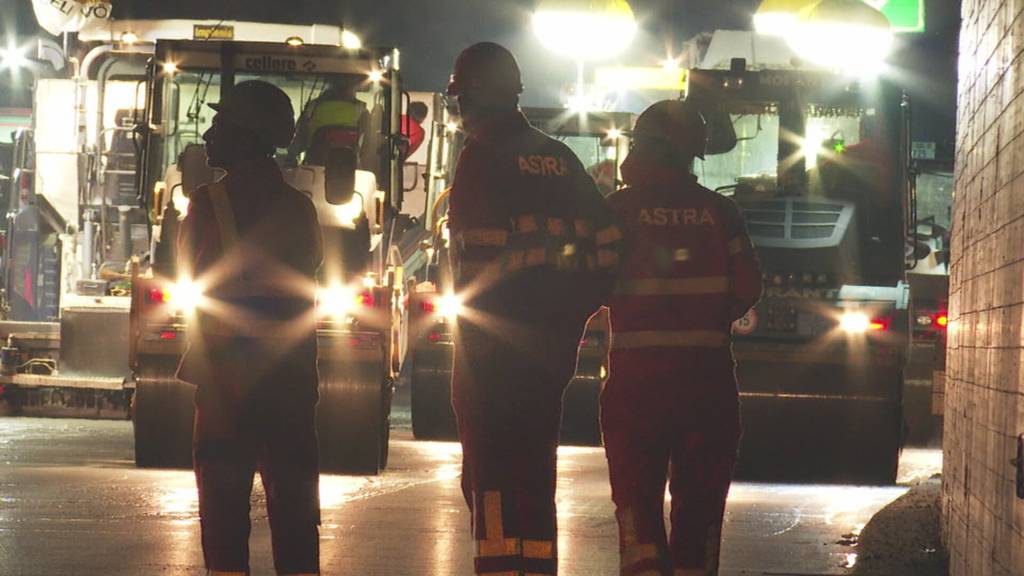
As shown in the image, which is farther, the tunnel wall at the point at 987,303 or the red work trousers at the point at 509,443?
the tunnel wall at the point at 987,303

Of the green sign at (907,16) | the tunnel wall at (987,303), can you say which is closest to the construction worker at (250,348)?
the tunnel wall at (987,303)

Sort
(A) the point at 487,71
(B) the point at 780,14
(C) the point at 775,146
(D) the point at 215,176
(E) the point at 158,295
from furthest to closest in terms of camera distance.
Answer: (B) the point at 780,14
(C) the point at 775,146
(D) the point at 215,176
(E) the point at 158,295
(A) the point at 487,71

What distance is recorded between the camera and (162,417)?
12992mm

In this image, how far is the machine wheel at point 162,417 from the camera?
42.3ft

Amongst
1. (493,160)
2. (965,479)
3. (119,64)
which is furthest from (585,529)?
(119,64)

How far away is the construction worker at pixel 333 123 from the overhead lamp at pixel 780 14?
7203mm

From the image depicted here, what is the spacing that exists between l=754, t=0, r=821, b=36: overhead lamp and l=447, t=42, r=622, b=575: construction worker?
47.4 feet

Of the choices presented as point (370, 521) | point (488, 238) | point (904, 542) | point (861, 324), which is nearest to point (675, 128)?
point (488, 238)

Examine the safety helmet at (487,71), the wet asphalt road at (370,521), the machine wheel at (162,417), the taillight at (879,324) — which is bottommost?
the wet asphalt road at (370,521)

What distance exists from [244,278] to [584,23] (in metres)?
14.2

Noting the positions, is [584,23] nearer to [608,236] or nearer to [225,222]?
[225,222]

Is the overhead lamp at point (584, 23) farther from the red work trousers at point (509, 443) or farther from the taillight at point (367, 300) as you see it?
the red work trousers at point (509, 443)

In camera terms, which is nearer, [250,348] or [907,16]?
[250,348]

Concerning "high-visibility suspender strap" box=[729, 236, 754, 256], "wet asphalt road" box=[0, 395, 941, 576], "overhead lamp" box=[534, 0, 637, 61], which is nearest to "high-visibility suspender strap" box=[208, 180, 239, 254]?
"high-visibility suspender strap" box=[729, 236, 754, 256]
